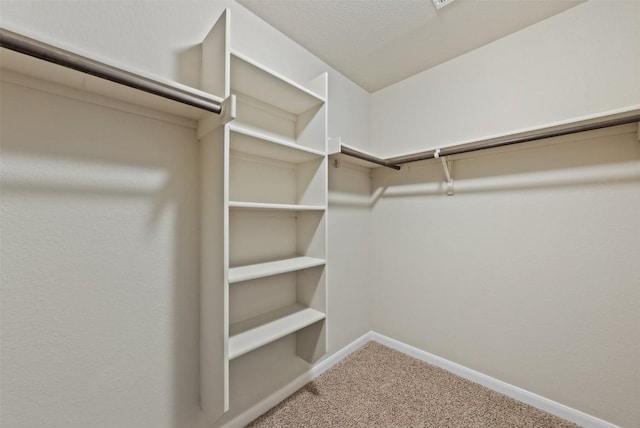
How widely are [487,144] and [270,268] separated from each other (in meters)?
1.47

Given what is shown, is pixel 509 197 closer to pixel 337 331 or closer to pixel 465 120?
pixel 465 120

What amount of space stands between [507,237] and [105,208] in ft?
7.10

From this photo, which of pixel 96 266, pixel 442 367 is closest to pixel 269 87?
pixel 96 266

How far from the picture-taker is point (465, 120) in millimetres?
1724

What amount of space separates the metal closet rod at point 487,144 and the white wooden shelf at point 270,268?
0.72 metres

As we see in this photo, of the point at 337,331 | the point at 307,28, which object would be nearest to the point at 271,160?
the point at 307,28

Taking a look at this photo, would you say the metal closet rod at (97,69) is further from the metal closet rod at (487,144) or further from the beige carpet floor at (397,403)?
the beige carpet floor at (397,403)

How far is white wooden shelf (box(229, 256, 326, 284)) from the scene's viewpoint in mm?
1072

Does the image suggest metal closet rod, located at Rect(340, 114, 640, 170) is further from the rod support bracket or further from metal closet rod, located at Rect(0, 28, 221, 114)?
metal closet rod, located at Rect(0, 28, 221, 114)

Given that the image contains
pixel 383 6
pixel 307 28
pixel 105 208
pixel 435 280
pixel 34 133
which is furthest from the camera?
pixel 435 280

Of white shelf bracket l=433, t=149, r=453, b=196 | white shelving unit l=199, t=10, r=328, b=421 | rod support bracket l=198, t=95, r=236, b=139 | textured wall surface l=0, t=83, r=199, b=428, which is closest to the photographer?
textured wall surface l=0, t=83, r=199, b=428

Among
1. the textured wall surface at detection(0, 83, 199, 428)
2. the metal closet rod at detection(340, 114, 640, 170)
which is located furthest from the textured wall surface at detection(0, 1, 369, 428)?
the metal closet rod at detection(340, 114, 640, 170)

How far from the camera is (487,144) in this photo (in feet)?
4.71

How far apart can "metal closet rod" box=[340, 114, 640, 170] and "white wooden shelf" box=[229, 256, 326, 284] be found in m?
0.72
